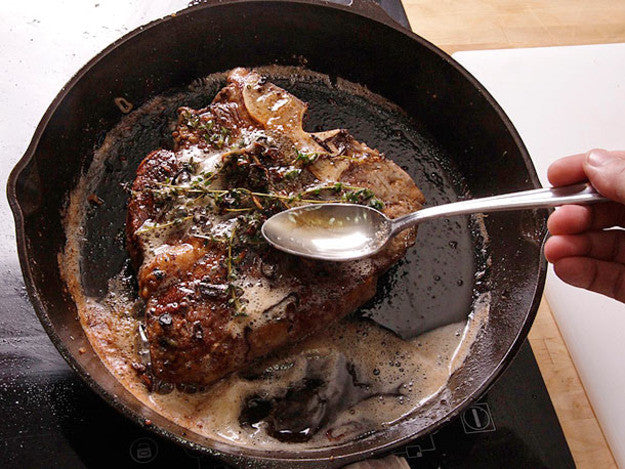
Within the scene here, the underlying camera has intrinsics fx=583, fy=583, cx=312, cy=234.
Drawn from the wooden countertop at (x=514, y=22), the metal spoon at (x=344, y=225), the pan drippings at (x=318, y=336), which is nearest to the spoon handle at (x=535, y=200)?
the metal spoon at (x=344, y=225)

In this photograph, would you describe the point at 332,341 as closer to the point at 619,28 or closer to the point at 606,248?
the point at 606,248

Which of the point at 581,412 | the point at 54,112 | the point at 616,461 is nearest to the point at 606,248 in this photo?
the point at 581,412

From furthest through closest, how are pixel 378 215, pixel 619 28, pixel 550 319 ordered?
1. pixel 619 28
2. pixel 550 319
3. pixel 378 215

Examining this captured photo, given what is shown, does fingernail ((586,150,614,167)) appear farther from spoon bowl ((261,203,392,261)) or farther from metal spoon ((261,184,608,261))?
spoon bowl ((261,203,392,261))

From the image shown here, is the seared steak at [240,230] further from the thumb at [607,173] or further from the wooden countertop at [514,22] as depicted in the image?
the wooden countertop at [514,22]

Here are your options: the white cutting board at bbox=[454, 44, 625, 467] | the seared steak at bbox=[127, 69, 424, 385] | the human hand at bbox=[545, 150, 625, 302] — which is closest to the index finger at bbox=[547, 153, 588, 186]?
the human hand at bbox=[545, 150, 625, 302]
